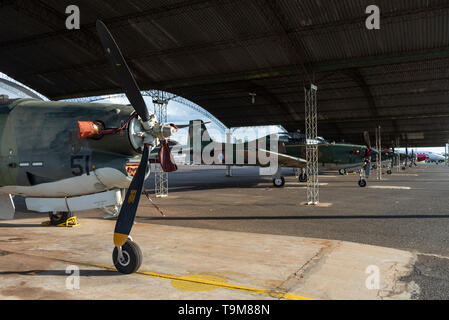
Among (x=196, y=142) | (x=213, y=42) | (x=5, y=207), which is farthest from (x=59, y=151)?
(x=196, y=142)

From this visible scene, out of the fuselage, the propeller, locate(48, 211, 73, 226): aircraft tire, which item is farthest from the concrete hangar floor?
the fuselage

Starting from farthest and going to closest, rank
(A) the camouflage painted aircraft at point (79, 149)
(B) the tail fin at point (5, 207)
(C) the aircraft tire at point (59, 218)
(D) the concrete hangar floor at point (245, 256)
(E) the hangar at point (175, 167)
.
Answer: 1. (C) the aircraft tire at point (59, 218)
2. (B) the tail fin at point (5, 207)
3. (A) the camouflage painted aircraft at point (79, 149)
4. (E) the hangar at point (175, 167)
5. (D) the concrete hangar floor at point (245, 256)

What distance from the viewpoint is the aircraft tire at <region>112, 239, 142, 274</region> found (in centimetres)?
539

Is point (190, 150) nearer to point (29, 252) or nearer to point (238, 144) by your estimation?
point (238, 144)

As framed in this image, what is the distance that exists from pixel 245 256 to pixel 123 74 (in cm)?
416

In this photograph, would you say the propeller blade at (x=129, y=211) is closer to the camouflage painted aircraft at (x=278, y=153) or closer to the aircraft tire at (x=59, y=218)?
the aircraft tire at (x=59, y=218)

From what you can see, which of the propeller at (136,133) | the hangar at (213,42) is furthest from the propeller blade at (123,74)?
the hangar at (213,42)

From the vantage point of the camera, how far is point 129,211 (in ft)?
17.8

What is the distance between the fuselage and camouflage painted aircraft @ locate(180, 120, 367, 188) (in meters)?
15.2

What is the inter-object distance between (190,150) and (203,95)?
13.9m

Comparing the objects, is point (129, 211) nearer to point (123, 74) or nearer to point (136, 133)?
point (136, 133)

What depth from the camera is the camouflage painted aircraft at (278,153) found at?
77.8 ft

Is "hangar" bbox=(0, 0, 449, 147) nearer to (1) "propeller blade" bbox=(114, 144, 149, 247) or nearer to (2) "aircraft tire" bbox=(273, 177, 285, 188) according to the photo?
(2) "aircraft tire" bbox=(273, 177, 285, 188)

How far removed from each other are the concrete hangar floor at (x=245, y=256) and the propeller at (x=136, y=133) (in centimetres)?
88
